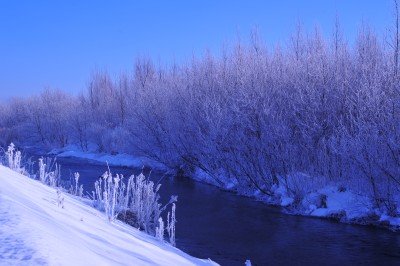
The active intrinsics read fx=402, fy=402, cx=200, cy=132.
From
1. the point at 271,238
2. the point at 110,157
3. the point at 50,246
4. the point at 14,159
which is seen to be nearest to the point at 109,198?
the point at 14,159

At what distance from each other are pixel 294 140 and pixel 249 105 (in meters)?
2.25

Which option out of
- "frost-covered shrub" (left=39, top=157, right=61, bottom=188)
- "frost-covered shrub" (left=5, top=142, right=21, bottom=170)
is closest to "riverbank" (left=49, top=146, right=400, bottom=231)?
"frost-covered shrub" (left=39, top=157, right=61, bottom=188)

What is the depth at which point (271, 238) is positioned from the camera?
401 inches

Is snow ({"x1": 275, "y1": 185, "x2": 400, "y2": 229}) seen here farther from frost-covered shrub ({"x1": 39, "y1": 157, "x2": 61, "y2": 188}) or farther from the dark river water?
frost-covered shrub ({"x1": 39, "y1": 157, "x2": 61, "y2": 188})

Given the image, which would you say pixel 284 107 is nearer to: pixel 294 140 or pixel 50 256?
pixel 294 140

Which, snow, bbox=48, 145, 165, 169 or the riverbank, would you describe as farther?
snow, bbox=48, 145, 165, 169

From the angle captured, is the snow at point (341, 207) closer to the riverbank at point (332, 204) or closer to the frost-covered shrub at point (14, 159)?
the riverbank at point (332, 204)

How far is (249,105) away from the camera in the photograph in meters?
16.1

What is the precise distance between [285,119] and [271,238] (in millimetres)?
6472

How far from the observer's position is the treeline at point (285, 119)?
11.9m

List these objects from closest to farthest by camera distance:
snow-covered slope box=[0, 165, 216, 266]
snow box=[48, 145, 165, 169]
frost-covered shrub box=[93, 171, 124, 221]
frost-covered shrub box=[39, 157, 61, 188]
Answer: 1. snow-covered slope box=[0, 165, 216, 266]
2. frost-covered shrub box=[93, 171, 124, 221]
3. frost-covered shrub box=[39, 157, 61, 188]
4. snow box=[48, 145, 165, 169]

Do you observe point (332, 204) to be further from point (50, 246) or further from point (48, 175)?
point (50, 246)

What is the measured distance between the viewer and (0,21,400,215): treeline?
11922 mm

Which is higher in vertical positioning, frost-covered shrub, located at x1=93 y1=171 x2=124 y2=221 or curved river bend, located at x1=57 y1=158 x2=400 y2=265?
frost-covered shrub, located at x1=93 y1=171 x2=124 y2=221
